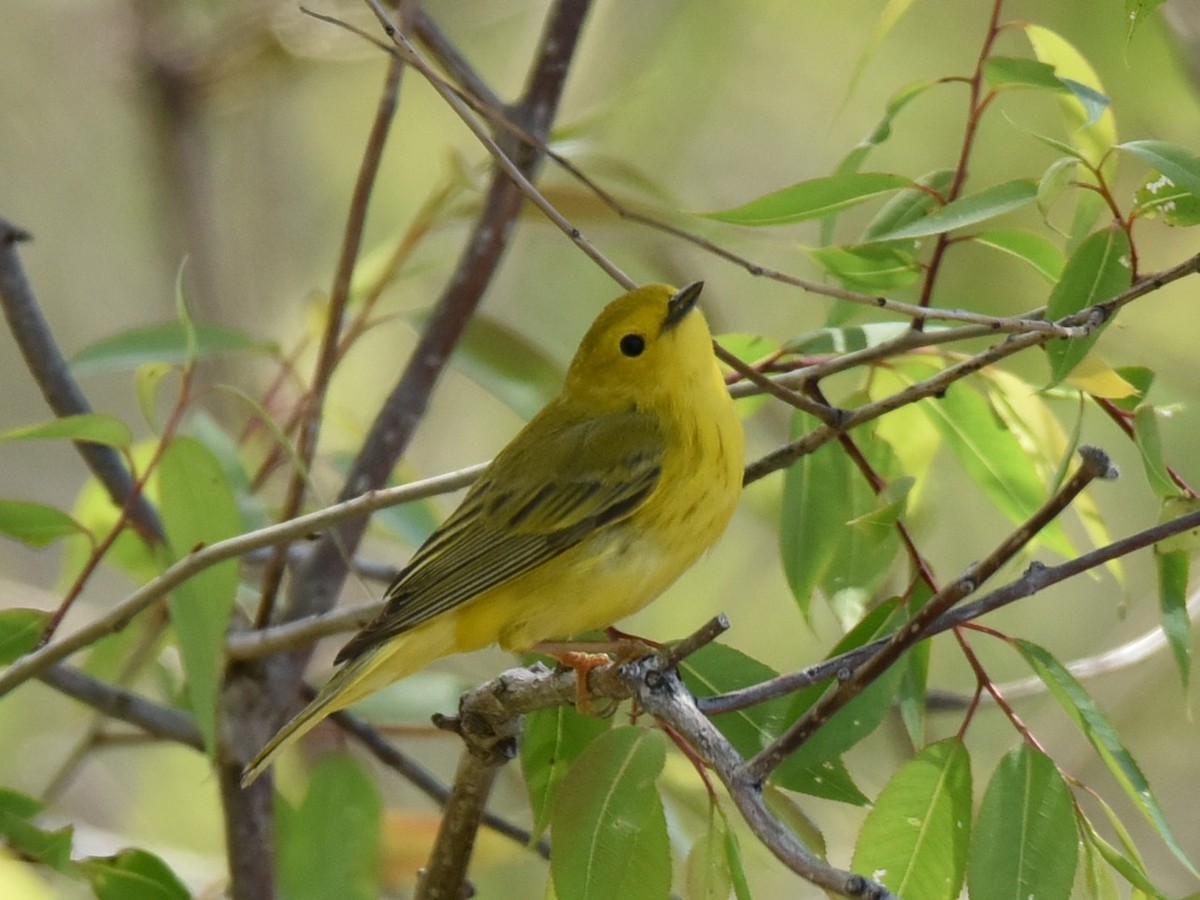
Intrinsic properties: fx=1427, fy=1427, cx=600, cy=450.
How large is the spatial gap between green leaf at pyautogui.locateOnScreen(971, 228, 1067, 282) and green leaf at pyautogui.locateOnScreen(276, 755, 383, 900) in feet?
5.04

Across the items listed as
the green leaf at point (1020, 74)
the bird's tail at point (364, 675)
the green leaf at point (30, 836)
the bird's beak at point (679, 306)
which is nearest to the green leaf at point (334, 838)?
the bird's tail at point (364, 675)

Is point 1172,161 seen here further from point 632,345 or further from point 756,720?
point 632,345

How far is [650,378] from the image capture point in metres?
3.01

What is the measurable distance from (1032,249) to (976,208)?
404 mm

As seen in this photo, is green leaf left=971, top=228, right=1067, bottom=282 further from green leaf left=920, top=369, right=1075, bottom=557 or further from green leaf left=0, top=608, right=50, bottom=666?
green leaf left=0, top=608, right=50, bottom=666

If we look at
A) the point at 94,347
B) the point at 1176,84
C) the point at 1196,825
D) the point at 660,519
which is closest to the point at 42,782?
the point at 94,347

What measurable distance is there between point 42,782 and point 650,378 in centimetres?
264

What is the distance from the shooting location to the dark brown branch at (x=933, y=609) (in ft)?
4.70

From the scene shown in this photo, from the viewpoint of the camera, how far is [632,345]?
3.04m

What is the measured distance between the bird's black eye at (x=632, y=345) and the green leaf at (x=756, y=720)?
945 millimetres

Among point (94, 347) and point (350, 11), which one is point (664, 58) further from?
point (94, 347)

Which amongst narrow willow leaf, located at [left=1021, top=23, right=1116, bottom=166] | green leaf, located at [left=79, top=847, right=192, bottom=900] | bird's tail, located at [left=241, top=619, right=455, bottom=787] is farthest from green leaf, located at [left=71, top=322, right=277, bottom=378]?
narrow willow leaf, located at [left=1021, top=23, right=1116, bottom=166]

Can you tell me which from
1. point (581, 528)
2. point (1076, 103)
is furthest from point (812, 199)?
point (581, 528)

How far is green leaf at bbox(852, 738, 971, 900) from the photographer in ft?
5.94
